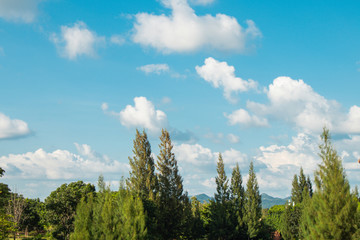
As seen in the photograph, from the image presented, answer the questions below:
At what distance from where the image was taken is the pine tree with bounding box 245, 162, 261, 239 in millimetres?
53062

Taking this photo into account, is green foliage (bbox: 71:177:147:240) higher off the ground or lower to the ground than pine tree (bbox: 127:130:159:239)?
lower

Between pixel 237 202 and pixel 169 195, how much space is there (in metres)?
11.8

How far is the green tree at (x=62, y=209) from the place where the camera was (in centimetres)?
4831

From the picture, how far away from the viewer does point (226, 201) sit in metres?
54.5

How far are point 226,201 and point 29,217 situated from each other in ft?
126

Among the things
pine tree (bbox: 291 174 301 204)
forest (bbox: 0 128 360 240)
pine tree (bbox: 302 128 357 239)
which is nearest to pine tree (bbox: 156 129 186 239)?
forest (bbox: 0 128 360 240)

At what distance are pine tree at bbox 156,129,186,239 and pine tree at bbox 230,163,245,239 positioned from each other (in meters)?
9.24

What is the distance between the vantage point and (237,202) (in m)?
55.0

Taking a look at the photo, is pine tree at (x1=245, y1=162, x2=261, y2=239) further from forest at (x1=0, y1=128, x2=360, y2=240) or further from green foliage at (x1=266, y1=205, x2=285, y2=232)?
green foliage at (x1=266, y1=205, x2=285, y2=232)

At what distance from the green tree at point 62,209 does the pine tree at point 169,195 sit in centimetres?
1026

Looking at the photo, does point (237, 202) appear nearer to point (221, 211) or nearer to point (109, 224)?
point (221, 211)

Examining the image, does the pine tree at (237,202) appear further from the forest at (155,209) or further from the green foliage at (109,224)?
the green foliage at (109,224)

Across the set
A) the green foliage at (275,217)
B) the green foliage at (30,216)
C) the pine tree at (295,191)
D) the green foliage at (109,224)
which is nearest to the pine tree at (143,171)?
the green foliage at (109,224)

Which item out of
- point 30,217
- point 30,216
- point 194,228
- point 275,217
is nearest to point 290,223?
point 194,228
